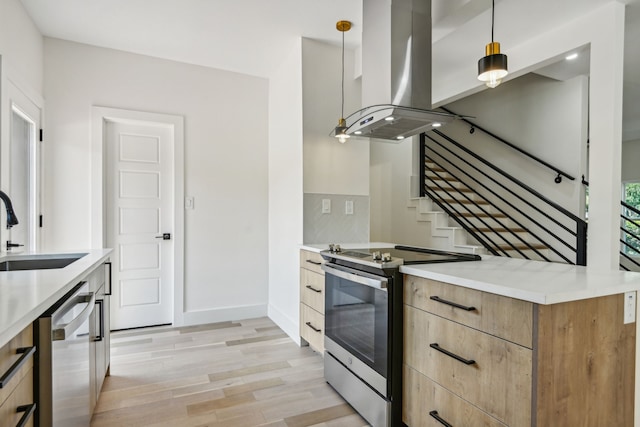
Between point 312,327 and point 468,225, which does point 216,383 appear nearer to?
point 312,327

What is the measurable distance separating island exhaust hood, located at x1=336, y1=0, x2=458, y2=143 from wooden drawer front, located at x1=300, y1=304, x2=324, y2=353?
150 centimetres

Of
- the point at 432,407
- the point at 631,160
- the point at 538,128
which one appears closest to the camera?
the point at 432,407

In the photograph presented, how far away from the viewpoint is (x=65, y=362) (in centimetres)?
135

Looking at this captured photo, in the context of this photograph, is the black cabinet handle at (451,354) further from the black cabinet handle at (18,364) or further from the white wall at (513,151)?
the white wall at (513,151)

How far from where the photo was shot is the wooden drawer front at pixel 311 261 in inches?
110

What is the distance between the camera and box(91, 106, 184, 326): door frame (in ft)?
11.0

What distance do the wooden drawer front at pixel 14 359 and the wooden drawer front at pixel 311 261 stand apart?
73.5 inches

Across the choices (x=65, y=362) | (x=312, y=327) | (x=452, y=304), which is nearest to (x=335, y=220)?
(x=312, y=327)

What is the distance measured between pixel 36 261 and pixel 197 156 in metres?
1.85

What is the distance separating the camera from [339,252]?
2.39 metres

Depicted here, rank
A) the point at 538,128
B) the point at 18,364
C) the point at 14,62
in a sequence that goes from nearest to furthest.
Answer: the point at 18,364, the point at 14,62, the point at 538,128

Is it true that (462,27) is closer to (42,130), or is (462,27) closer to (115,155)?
(115,155)

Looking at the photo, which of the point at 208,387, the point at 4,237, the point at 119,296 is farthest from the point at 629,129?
the point at 4,237

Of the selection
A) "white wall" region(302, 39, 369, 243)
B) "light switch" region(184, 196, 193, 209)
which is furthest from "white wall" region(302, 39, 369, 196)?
"light switch" region(184, 196, 193, 209)
